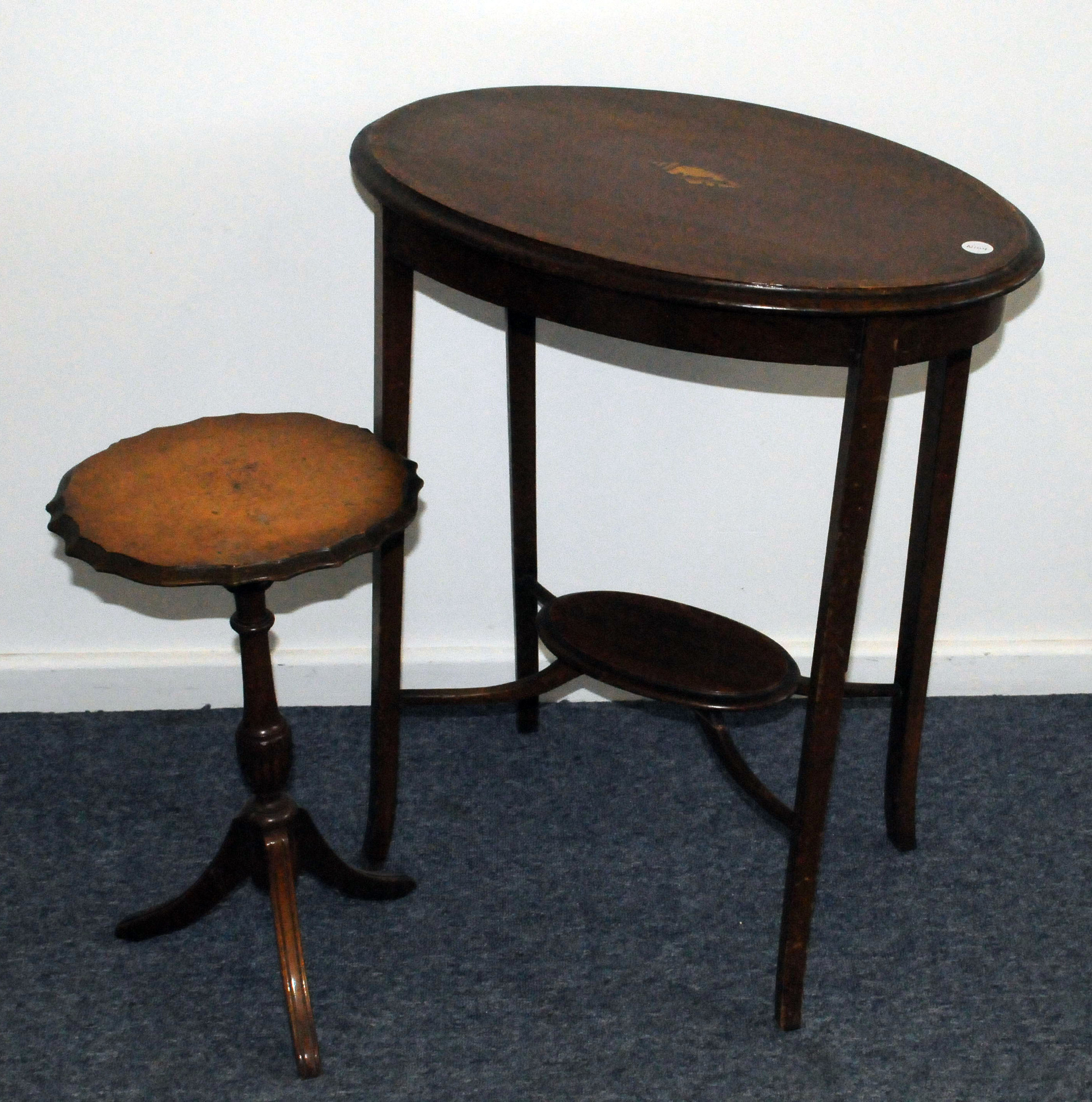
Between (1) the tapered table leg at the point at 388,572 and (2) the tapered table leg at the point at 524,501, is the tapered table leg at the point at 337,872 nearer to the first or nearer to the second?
(1) the tapered table leg at the point at 388,572

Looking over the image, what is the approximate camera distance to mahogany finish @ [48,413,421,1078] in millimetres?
1558

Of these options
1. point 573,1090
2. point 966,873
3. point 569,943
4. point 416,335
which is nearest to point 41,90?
point 416,335

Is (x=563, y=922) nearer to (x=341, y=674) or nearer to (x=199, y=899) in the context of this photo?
(x=199, y=899)

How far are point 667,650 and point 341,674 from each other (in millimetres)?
762

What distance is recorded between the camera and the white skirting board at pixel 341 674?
2506mm

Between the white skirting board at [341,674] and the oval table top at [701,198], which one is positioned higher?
the oval table top at [701,198]

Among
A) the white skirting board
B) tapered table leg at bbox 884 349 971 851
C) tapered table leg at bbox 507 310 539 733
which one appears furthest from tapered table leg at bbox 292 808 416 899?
tapered table leg at bbox 884 349 971 851

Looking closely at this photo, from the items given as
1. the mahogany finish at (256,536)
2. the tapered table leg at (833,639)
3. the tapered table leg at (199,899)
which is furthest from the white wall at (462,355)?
the tapered table leg at (833,639)

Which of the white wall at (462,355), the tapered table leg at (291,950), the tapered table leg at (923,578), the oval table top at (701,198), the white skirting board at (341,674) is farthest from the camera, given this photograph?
the white skirting board at (341,674)

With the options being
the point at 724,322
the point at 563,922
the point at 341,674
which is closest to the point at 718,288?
the point at 724,322

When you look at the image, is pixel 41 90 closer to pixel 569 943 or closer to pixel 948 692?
pixel 569 943

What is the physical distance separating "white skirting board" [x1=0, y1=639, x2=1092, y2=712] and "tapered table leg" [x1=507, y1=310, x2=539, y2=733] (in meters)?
0.13

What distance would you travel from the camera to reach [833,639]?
165 cm

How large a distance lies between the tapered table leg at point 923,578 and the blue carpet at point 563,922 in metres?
0.12
